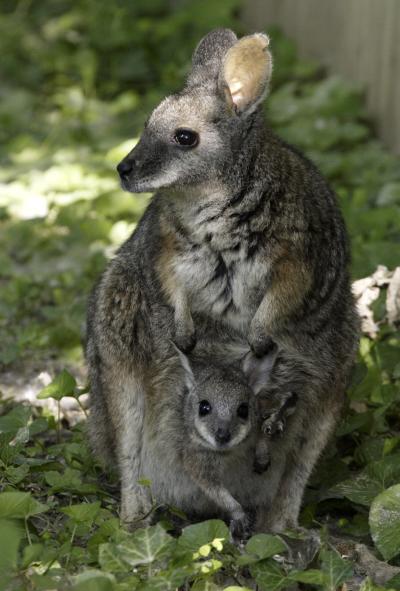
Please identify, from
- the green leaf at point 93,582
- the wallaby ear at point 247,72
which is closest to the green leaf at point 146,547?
the green leaf at point 93,582

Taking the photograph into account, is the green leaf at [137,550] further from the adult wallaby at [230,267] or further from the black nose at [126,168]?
the black nose at [126,168]

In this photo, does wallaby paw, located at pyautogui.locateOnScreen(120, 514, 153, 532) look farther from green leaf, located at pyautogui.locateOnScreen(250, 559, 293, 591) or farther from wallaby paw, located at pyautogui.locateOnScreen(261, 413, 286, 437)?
green leaf, located at pyautogui.locateOnScreen(250, 559, 293, 591)

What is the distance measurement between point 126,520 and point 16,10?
33.9 feet

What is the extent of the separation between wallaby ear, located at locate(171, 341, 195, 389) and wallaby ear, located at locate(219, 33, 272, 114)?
1088mm

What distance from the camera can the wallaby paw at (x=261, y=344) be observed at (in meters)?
5.42

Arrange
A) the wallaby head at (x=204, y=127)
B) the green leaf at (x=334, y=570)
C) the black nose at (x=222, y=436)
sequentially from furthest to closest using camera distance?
the wallaby head at (x=204, y=127) < the black nose at (x=222, y=436) < the green leaf at (x=334, y=570)

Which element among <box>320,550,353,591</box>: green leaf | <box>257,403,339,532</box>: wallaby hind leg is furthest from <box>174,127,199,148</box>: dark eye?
<box>320,550,353,591</box>: green leaf

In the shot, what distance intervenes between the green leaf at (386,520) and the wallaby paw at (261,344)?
0.79 meters

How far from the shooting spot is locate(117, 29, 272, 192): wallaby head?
17.7ft

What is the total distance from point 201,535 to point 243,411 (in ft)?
2.70

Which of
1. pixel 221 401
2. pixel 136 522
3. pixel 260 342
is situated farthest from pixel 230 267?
pixel 136 522

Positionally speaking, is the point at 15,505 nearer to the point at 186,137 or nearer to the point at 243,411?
the point at 243,411

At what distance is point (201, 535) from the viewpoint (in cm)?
476

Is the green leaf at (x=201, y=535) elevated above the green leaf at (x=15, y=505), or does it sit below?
below
